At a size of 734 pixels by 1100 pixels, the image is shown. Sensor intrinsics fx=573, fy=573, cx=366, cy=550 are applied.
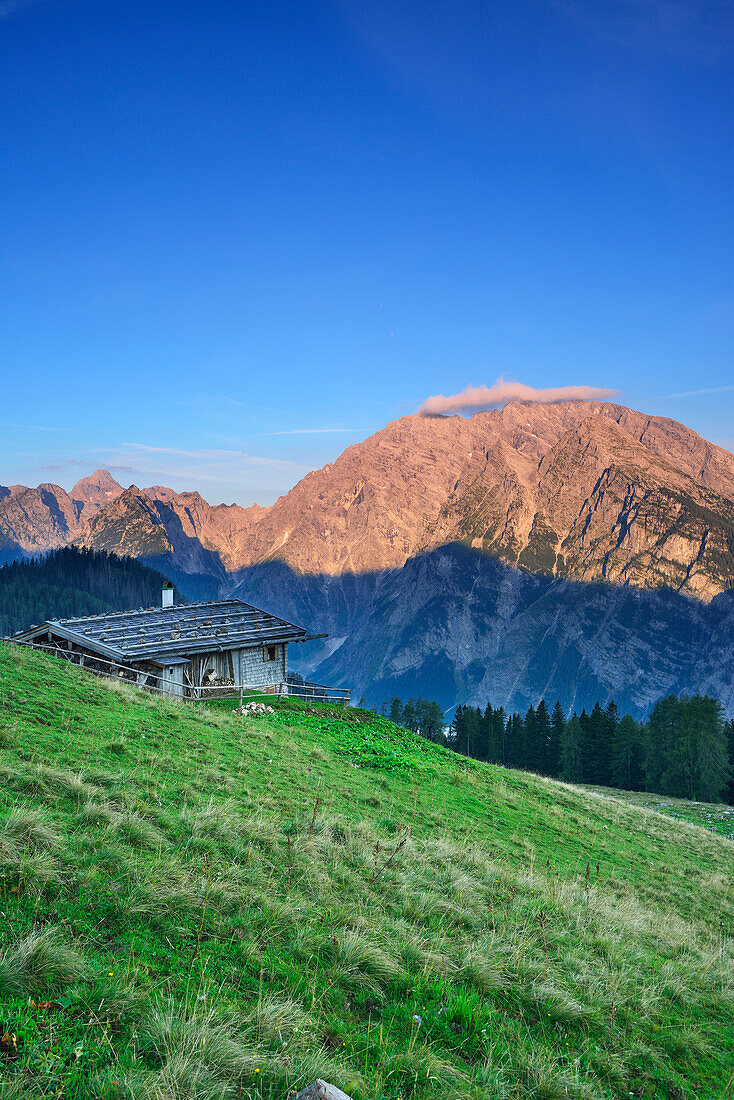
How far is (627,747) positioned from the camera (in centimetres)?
8488

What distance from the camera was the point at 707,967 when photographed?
9.97 meters

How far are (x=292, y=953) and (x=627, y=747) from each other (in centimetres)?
9080

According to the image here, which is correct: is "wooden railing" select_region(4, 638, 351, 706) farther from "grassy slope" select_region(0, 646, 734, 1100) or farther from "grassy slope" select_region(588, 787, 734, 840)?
"grassy slope" select_region(588, 787, 734, 840)

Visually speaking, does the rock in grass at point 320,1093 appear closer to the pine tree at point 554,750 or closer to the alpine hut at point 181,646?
the alpine hut at point 181,646

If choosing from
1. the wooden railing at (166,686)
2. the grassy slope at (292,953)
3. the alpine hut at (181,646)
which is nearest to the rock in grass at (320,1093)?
the grassy slope at (292,953)

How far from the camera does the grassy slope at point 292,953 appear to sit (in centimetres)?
502

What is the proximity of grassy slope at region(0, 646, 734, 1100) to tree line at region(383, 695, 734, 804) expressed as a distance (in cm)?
7042

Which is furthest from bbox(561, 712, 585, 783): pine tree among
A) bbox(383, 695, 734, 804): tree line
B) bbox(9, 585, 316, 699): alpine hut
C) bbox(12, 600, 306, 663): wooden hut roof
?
bbox(9, 585, 316, 699): alpine hut

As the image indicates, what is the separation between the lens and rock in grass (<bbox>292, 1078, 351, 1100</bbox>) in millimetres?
4539

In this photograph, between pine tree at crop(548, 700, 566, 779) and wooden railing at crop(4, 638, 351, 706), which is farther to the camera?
pine tree at crop(548, 700, 566, 779)

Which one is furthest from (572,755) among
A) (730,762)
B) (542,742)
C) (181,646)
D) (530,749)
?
(181,646)

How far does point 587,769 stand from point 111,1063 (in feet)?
310

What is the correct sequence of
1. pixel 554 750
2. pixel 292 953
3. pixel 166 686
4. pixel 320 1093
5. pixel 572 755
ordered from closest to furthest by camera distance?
pixel 320 1093 < pixel 292 953 < pixel 166 686 < pixel 572 755 < pixel 554 750

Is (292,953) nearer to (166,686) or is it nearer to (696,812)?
(166,686)
